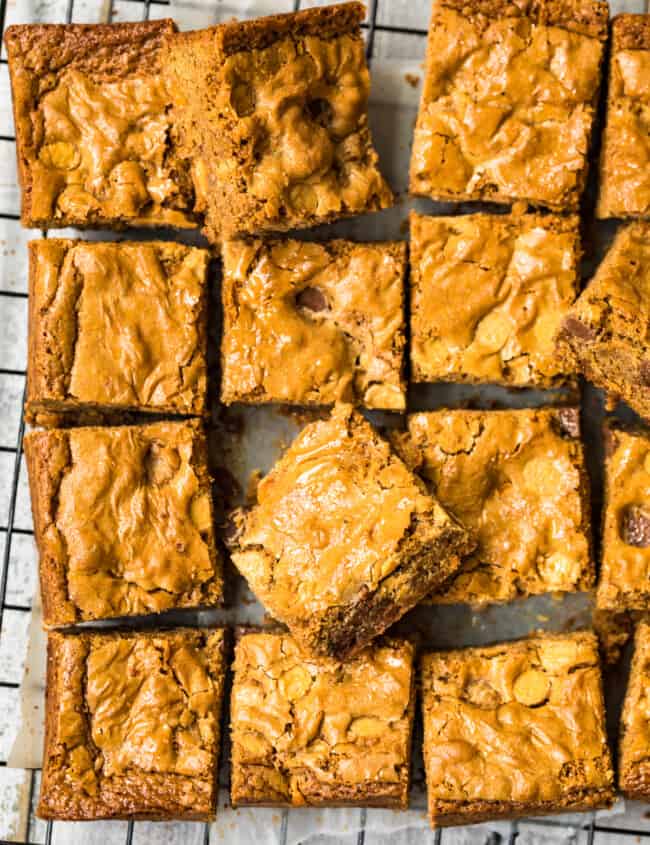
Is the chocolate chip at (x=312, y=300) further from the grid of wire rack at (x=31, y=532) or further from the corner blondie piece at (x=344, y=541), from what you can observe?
the grid of wire rack at (x=31, y=532)

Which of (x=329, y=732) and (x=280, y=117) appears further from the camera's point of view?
(x=329, y=732)

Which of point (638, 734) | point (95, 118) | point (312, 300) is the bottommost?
point (638, 734)

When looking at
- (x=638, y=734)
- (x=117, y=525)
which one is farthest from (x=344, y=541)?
(x=638, y=734)

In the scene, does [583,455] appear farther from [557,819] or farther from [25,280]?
[25,280]

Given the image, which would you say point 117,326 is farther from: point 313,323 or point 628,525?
point 628,525

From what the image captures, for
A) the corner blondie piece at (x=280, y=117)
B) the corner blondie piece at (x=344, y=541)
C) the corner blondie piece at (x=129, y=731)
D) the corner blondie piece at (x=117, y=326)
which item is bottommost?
the corner blondie piece at (x=129, y=731)

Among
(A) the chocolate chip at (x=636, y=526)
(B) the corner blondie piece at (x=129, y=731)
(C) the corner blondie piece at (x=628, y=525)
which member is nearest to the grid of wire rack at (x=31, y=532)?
(B) the corner blondie piece at (x=129, y=731)
